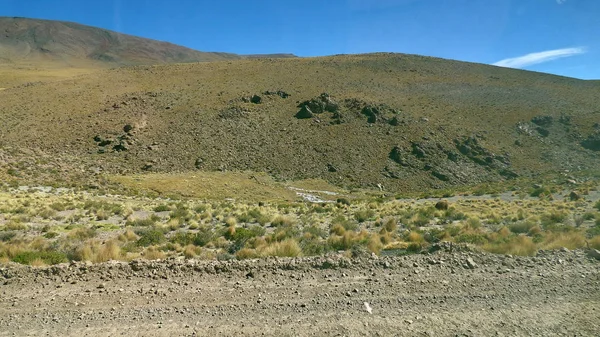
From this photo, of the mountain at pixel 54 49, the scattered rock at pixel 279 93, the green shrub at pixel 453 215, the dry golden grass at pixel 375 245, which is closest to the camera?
the dry golden grass at pixel 375 245

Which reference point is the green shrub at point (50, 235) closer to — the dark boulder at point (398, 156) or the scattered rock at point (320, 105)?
the dark boulder at point (398, 156)

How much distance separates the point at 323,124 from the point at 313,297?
5290cm

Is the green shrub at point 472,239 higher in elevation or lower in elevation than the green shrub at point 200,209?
higher

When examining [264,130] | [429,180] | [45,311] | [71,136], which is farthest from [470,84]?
[45,311]

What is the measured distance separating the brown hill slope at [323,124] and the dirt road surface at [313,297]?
3937cm

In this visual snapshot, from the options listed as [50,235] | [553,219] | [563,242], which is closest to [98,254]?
[50,235]

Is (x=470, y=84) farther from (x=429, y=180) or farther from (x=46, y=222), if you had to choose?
(x=46, y=222)

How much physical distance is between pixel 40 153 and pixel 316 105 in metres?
38.1

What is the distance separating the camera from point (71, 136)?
5375cm

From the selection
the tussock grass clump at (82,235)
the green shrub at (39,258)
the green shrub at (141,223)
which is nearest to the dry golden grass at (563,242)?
the green shrub at (39,258)

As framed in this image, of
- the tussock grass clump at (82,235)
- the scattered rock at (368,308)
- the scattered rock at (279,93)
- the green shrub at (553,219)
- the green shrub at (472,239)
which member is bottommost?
the tussock grass clump at (82,235)

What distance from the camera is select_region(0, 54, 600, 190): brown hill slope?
50.3m

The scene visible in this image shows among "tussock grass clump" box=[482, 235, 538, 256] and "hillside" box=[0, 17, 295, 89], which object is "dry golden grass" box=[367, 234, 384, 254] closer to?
"tussock grass clump" box=[482, 235, 538, 256]

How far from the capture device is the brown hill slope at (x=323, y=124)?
50312 mm
